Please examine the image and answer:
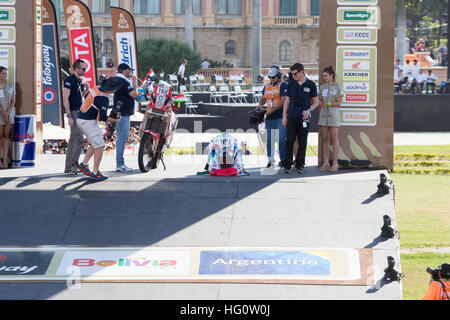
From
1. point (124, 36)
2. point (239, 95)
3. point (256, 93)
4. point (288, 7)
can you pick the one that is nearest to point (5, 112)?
point (124, 36)

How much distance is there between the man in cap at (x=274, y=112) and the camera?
13266 mm

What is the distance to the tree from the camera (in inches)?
2276

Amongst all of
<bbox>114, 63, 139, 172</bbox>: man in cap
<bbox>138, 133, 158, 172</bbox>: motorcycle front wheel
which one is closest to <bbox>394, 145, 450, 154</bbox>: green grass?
<bbox>138, 133, 158, 172</bbox>: motorcycle front wheel

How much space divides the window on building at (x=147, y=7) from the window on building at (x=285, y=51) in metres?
12.1

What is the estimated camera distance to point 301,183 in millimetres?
11555

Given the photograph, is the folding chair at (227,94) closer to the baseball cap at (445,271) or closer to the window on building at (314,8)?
the baseball cap at (445,271)

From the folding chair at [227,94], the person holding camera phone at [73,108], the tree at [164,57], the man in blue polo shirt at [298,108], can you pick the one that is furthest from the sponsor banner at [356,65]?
the tree at [164,57]

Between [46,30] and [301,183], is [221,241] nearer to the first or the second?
[301,183]

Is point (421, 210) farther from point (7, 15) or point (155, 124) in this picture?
point (7, 15)

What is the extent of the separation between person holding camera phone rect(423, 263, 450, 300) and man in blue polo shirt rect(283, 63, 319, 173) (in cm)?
557

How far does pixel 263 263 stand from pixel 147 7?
7093cm

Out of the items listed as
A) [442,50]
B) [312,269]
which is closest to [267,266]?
[312,269]

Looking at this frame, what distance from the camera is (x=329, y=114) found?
12.8 m

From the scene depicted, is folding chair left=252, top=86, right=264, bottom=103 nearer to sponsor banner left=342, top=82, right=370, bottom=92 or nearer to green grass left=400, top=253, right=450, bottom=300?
sponsor banner left=342, top=82, right=370, bottom=92
